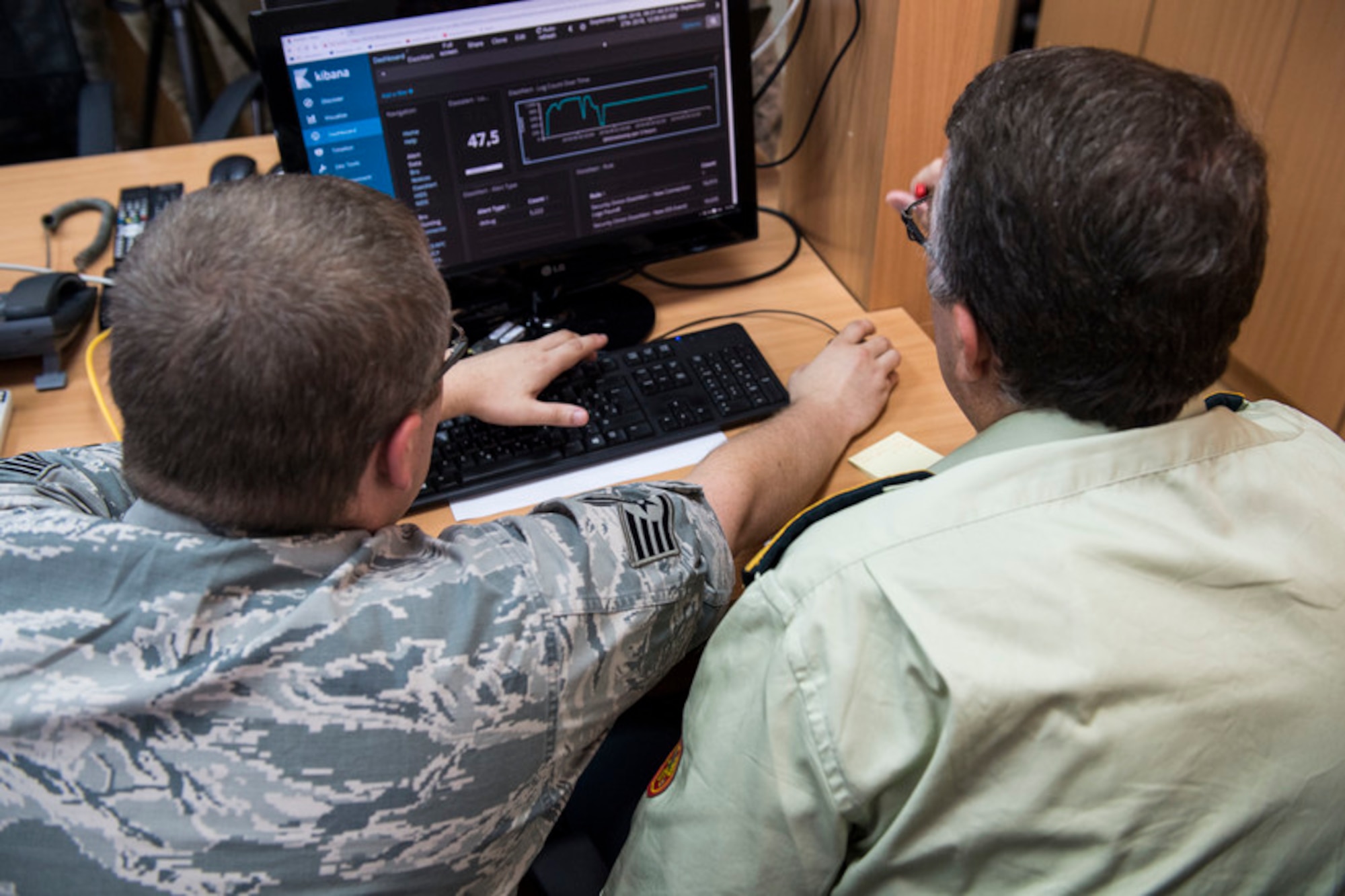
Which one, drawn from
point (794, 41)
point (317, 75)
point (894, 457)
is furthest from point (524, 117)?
point (894, 457)

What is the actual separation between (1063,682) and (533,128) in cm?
92

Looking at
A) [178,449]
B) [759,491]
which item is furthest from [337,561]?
[759,491]

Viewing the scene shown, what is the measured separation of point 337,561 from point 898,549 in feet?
1.31

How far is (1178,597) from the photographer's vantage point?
658 millimetres

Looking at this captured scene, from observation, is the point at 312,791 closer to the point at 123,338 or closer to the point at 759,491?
the point at 123,338

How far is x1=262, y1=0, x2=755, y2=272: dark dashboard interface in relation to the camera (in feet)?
3.88

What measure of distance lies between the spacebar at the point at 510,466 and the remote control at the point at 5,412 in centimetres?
57

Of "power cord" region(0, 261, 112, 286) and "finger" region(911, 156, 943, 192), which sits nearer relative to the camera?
"finger" region(911, 156, 943, 192)

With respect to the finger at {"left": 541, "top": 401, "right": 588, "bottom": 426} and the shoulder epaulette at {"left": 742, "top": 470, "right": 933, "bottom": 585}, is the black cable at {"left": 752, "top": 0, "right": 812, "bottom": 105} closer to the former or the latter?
the finger at {"left": 541, "top": 401, "right": 588, "bottom": 426}

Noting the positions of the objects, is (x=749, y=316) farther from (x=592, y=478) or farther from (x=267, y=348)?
(x=267, y=348)

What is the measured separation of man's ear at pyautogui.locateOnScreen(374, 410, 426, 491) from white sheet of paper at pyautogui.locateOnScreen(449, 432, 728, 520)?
1.19 feet

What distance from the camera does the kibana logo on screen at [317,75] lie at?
116 centimetres

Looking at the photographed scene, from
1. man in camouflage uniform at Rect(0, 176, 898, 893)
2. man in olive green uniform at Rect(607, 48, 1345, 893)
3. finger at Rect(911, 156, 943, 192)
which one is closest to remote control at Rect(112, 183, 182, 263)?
man in camouflage uniform at Rect(0, 176, 898, 893)

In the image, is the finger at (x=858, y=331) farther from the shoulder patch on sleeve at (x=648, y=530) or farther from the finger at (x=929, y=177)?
the shoulder patch on sleeve at (x=648, y=530)
